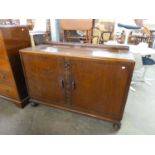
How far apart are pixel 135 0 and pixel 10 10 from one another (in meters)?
1.22

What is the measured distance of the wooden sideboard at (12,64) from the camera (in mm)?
1464

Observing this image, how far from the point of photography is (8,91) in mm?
1854

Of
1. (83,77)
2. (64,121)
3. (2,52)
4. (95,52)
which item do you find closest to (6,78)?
(2,52)

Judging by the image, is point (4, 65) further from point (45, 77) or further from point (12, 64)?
point (45, 77)

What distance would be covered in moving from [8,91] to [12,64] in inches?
18.7

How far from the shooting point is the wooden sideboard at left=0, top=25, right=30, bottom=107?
57.6 inches

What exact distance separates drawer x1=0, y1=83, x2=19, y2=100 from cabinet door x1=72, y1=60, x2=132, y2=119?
2.74 feet

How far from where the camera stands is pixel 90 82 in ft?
4.55

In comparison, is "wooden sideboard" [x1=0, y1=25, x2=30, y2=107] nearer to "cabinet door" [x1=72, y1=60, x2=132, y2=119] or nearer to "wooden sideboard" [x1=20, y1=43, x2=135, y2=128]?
"wooden sideboard" [x1=20, y1=43, x2=135, y2=128]

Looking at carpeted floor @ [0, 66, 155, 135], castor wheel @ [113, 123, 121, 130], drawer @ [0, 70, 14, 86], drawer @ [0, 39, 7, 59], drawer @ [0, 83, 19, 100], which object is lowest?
carpeted floor @ [0, 66, 155, 135]

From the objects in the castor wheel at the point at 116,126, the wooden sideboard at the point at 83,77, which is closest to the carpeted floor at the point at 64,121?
the castor wheel at the point at 116,126

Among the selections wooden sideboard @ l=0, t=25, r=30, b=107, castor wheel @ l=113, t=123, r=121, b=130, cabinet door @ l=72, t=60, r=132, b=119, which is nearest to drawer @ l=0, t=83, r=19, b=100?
wooden sideboard @ l=0, t=25, r=30, b=107

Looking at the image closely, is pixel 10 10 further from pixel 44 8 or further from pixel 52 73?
Result: pixel 52 73

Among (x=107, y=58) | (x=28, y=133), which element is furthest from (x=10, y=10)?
(x=28, y=133)
